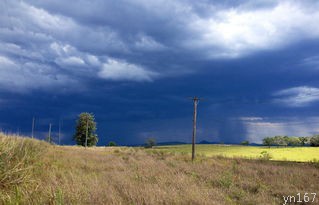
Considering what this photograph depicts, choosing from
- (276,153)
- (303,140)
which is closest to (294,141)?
(303,140)

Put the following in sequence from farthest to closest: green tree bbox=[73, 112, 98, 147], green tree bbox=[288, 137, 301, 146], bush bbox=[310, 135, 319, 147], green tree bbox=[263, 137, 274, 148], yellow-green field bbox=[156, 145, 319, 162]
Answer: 1. green tree bbox=[263, 137, 274, 148]
2. green tree bbox=[288, 137, 301, 146]
3. bush bbox=[310, 135, 319, 147]
4. green tree bbox=[73, 112, 98, 147]
5. yellow-green field bbox=[156, 145, 319, 162]

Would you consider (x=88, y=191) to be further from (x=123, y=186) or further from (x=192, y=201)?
(x=192, y=201)

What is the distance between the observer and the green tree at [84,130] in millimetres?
81375

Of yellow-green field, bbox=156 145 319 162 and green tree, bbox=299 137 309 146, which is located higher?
green tree, bbox=299 137 309 146

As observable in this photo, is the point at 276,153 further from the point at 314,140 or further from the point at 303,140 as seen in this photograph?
the point at 303,140

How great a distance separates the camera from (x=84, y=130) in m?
81.6

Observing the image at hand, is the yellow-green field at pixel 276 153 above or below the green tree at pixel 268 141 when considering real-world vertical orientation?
below

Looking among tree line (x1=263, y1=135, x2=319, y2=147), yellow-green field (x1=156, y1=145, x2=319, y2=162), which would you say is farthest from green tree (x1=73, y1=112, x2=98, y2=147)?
tree line (x1=263, y1=135, x2=319, y2=147)

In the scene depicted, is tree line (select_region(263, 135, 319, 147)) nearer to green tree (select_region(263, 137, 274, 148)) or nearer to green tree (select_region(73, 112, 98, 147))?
green tree (select_region(263, 137, 274, 148))

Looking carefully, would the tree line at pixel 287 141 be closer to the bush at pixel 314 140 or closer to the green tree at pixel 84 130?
the bush at pixel 314 140

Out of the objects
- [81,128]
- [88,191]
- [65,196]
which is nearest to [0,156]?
[65,196]

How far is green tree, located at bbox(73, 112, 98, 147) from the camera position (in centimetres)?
8138

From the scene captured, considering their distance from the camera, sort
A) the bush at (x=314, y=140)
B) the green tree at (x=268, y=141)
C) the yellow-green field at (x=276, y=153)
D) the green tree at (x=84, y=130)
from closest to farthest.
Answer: the yellow-green field at (x=276, y=153) < the green tree at (x=84, y=130) < the bush at (x=314, y=140) < the green tree at (x=268, y=141)

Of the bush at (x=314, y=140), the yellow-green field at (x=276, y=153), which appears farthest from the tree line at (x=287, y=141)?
the yellow-green field at (x=276, y=153)
